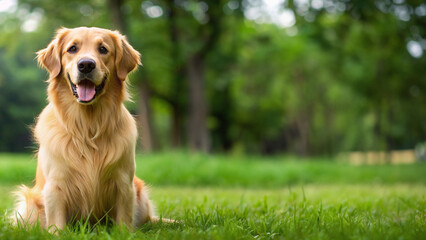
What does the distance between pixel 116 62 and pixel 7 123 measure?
113 feet

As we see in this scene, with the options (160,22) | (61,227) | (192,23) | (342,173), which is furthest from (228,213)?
(160,22)

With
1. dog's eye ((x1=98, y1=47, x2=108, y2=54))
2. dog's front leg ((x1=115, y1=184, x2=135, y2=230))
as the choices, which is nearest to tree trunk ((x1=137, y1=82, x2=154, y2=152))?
dog's eye ((x1=98, y1=47, x2=108, y2=54))

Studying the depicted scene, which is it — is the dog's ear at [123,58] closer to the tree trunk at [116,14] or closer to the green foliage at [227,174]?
the green foliage at [227,174]

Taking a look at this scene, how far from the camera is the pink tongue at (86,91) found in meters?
3.94

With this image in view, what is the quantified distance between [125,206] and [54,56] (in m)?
1.46

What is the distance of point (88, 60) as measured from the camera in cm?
382

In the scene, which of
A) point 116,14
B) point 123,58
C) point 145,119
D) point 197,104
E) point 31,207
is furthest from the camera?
point 145,119

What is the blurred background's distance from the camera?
16172 millimetres

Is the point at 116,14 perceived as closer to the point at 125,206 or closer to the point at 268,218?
the point at 125,206

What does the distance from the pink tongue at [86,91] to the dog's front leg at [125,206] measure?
31.7 inches

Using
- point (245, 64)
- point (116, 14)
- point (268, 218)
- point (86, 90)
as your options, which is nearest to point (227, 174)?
point (116, 14)

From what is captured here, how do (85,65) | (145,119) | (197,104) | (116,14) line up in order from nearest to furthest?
(85,65) → (116,14) → (197,104) → (145,119)

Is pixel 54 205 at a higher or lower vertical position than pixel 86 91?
lower

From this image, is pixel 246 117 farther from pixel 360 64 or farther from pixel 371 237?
pixel 371 237
